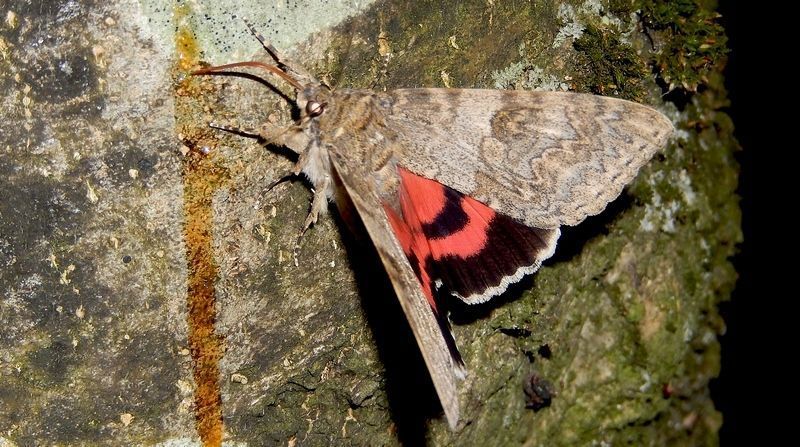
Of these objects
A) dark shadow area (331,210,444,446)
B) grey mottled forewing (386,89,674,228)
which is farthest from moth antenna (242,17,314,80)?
dark shadow area (331,210,444,446)

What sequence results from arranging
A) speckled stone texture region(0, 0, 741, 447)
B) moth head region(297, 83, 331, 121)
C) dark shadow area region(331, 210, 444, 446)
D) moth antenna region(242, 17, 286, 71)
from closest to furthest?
→ speckled stone texture region(0, 0, 741, 447), moth antenna region(242, 17, 286, 71), moth head region(297, 83, 331, 121), dark shadow area region(331, 210, 444, 446)

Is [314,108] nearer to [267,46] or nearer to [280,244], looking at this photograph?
[267,46]

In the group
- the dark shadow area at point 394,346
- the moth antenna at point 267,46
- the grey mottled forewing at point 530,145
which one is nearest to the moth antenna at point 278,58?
the moth antenna at point 267,46

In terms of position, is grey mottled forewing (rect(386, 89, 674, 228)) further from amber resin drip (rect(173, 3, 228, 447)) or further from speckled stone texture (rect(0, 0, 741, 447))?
amber resin drip (rect(173, 3, 228, 447))

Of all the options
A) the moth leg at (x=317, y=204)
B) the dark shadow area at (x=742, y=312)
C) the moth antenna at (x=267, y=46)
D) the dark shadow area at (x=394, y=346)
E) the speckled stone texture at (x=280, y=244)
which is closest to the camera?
the speckled stone texture at (x=280, y=244)

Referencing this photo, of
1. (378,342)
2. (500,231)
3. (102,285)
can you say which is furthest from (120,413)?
(500,231)

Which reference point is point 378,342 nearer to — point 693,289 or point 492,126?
point 492,126

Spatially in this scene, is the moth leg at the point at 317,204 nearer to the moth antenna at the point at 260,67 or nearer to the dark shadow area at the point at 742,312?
the moth antenna at the point at 260,67

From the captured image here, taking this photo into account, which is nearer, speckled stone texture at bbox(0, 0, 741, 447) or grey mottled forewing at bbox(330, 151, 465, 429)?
speckled stone texture at bbox(0, 0, 741, 447)
